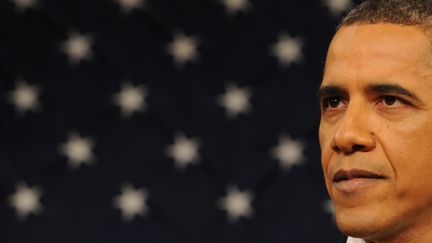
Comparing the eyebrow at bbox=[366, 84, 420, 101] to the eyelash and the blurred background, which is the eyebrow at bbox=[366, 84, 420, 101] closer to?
the eyelash

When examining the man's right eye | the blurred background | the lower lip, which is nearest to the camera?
the lower lip

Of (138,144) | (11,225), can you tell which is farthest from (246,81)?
(11,225)

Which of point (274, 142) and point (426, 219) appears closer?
point (426, 219)

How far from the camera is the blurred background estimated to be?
7.56ft

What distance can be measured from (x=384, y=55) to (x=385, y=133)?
0.40 feet

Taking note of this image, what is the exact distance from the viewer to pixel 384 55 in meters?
1.31

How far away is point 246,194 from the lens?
2.30 meters

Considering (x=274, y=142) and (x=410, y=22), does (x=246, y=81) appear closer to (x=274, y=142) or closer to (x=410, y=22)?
(x=274, y=142)

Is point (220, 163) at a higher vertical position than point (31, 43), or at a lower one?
lower

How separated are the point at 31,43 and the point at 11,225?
0.50 meters

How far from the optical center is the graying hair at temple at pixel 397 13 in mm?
1336

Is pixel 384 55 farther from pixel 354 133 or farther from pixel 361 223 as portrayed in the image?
pixel 361 223

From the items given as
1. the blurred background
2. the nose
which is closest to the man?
the nose

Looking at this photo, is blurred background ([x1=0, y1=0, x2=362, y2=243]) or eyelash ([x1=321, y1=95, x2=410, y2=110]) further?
blurred background ([x1=0, y1=0, x2=362, y2=243])
